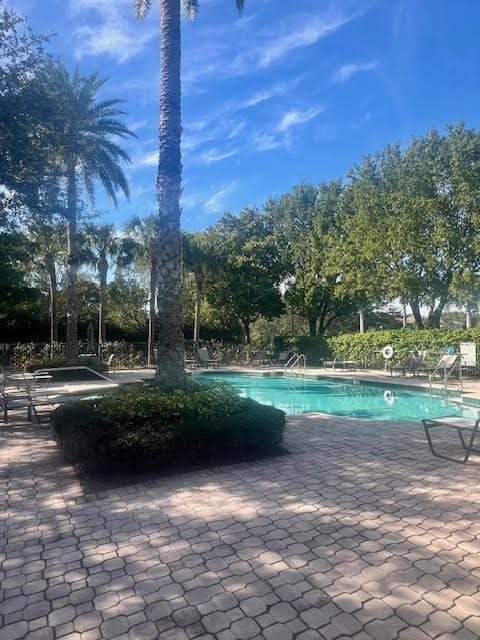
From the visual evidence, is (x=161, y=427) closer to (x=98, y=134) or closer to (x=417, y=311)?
(x=98, y=134)

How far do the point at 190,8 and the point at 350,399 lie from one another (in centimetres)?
1180

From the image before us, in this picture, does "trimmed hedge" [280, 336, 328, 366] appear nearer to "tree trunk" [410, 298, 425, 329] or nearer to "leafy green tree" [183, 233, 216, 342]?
"tree trunk" [410, 298, 425, 329]

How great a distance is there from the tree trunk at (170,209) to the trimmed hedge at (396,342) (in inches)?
554

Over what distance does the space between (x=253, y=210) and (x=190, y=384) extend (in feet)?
90.8

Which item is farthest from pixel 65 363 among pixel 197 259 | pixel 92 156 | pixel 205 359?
pixel 197 259

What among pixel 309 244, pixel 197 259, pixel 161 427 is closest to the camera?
pixel 161 427

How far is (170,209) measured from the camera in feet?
24.4

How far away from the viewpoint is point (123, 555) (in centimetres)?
337

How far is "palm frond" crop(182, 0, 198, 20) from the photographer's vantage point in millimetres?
9852

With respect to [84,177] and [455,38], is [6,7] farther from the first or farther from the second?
[455,38]

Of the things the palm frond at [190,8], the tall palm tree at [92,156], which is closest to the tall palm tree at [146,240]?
the tall palm tree at [92,156]

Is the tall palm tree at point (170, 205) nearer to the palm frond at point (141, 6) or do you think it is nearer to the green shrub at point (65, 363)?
the palm frond at point (141, 6)

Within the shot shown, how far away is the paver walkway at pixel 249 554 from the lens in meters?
2.55

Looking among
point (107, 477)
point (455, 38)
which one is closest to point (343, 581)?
point (107, 477)
